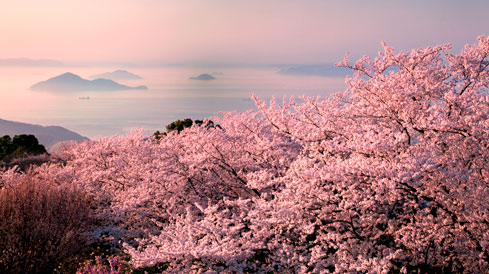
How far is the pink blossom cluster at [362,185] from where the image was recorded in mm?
9508

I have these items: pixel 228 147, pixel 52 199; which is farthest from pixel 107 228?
pixel 228 147

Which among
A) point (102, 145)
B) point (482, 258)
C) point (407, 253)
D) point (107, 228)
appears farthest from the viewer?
point (102, 145)

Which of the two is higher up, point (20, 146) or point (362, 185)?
point (362, 185)

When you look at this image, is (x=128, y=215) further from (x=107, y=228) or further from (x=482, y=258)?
(x=482, y=258)

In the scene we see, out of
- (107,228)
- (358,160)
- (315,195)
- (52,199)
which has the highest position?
(358,160)

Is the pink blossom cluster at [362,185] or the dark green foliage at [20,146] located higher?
the pink blossom cluster at [362,185]

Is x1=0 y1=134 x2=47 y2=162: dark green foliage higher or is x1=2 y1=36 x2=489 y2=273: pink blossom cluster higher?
x1=2 y1=36 x2=489 y2=273: pink blossom cluster

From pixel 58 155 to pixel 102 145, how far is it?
16.3m

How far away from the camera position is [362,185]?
1018cm

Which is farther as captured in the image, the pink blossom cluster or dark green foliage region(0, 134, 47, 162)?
dark green foliage region(0, 134, 47, 162)

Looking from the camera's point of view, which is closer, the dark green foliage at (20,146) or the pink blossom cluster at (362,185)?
the pink blossom cluster at (362,185)

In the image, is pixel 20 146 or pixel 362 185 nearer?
pixel 362 185

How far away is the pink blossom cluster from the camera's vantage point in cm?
951

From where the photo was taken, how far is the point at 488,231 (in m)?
9.39
